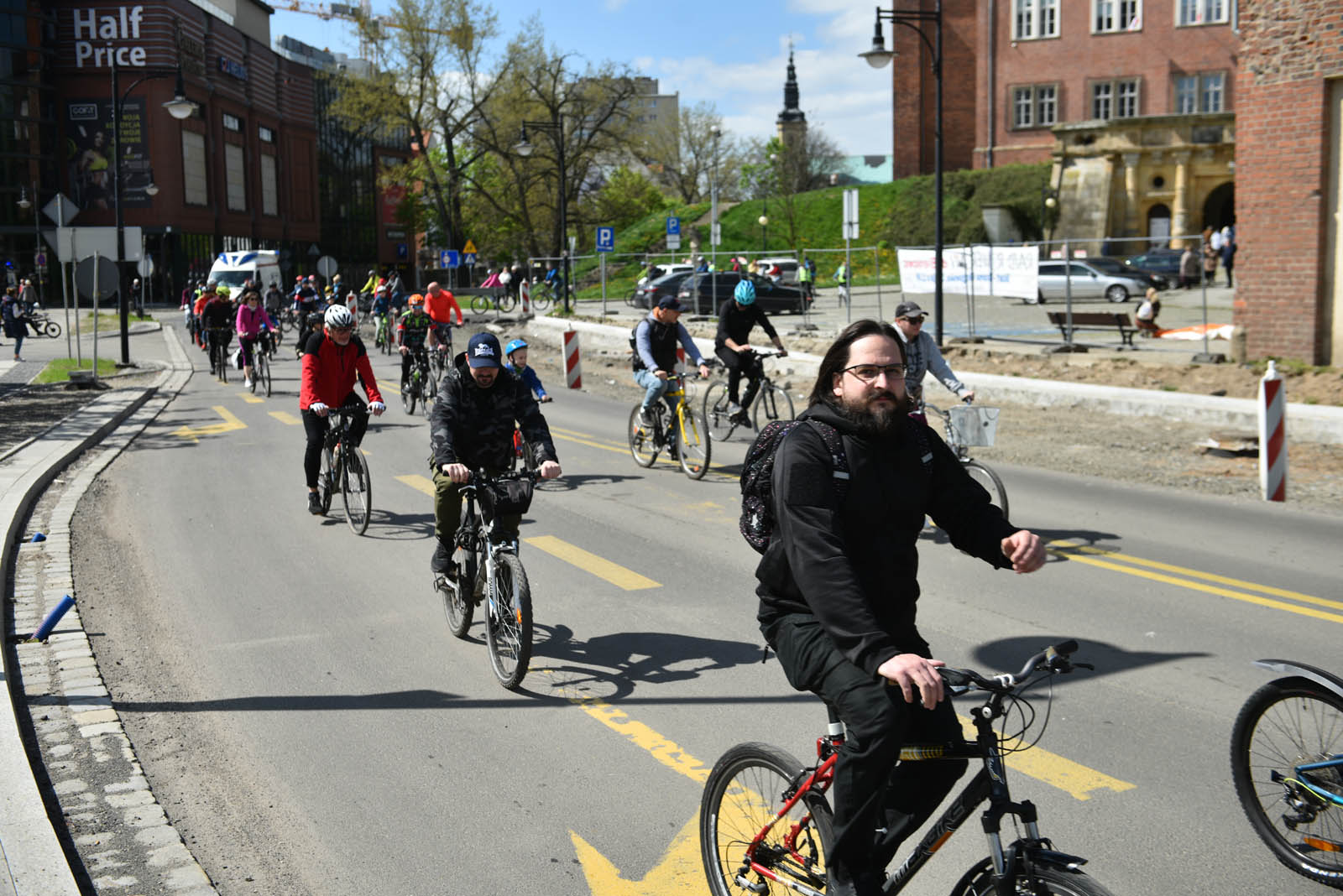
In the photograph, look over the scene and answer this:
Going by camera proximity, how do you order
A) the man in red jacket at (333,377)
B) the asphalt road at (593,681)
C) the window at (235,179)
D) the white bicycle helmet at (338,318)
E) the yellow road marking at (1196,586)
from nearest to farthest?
1. the asphalt road at (593,681)
2. the yellow road marking at (1196,586)
3. the white bicycle helmet at (338,318)
4. the man in red jacket at (333,377)
5. the window at (235,179)

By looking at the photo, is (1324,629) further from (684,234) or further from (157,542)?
(684,234)

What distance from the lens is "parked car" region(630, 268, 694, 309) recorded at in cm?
4119

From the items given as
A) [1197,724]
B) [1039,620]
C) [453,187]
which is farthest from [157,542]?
[453,187]

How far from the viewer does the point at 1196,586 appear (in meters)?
8.33

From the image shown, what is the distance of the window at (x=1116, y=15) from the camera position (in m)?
60.7

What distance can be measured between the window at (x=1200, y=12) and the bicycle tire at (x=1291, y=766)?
206 feet

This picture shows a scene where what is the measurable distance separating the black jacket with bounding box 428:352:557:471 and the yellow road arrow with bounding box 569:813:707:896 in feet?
9.26

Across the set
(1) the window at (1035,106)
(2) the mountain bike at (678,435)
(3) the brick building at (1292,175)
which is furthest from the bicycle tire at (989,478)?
(1) the window at (1035,106)

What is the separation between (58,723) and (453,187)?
66970 mm

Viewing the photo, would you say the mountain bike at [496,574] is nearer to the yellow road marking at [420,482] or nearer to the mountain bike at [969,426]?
the mountain bike at [969,426]

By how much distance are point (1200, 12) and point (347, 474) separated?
59453 millimetres

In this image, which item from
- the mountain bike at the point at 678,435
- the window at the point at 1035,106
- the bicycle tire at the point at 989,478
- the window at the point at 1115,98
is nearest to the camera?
the bicycle tire at the point at 989,478

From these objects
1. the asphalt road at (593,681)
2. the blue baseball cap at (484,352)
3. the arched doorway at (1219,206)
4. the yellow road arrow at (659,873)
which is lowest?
the yellow road arrow at (659,873)

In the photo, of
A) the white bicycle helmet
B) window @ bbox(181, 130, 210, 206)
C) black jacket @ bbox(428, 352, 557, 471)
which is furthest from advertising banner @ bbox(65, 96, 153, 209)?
black jacket @ bbox(428, 352, 557, 471)
